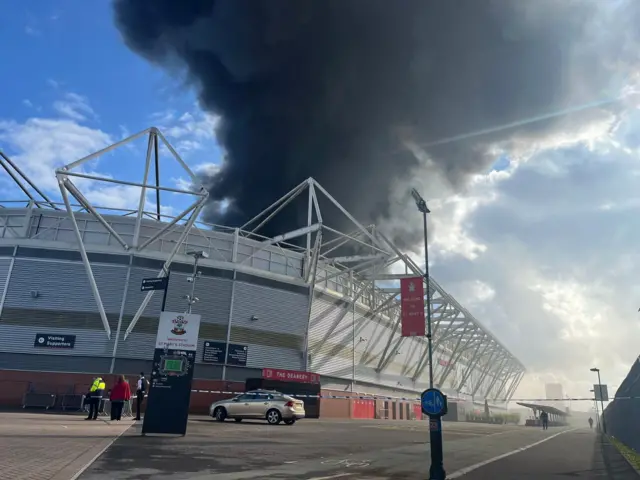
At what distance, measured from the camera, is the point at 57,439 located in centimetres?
1205

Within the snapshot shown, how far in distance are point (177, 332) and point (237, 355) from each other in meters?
20.6

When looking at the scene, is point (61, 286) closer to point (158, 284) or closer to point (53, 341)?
point (53, 341)

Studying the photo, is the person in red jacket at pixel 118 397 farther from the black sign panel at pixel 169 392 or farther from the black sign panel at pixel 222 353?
the black sign panel at pixel 222 353

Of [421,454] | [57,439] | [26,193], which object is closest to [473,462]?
[421,454]

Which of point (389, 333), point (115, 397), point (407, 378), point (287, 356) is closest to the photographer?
point (115, 397)

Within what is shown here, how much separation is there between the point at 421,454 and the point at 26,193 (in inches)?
1524

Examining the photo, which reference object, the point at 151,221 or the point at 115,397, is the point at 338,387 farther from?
the point at 115,397

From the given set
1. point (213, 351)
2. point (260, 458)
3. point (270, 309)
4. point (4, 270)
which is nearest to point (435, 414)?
point (260, 458)

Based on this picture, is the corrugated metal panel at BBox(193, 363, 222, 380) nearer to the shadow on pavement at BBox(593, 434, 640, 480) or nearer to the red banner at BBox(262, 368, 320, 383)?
the red banner at BBox(262, 368, 320, 383)

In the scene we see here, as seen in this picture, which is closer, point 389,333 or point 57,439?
point 57,439

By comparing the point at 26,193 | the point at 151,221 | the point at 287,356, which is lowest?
the point at 287,356

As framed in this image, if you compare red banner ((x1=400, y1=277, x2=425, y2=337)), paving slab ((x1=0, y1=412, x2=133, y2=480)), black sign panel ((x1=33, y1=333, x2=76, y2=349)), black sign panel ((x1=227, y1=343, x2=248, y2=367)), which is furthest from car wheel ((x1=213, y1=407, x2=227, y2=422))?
red banner ((x1=400, y1=277, x2=425, y2=337))

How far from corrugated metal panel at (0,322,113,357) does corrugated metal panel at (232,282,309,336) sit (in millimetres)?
9006

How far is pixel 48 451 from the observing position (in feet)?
32.2
